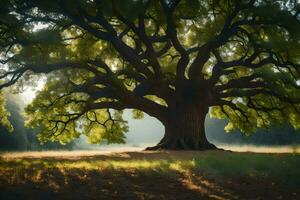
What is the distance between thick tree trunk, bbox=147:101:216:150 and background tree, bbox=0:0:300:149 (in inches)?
2.4

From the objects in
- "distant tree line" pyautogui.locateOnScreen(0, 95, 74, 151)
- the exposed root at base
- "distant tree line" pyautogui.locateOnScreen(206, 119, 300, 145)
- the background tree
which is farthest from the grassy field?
"distant tree line" pyautogui.locateOnScreen(206, 119, 300, 145)

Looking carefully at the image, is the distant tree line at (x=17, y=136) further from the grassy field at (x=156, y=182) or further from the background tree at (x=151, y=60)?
the grassy field at (x=156, y=182)

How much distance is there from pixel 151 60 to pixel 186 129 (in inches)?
202

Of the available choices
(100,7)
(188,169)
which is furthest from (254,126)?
(188,169)

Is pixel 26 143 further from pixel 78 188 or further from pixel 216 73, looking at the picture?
pixel 78 188

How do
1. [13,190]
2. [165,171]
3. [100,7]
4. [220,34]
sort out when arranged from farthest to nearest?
[220,34], [100,7], [165,171], [13,190]

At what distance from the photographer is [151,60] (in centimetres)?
2238

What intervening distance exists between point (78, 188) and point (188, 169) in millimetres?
4579

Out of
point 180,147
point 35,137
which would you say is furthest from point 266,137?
point 180,147

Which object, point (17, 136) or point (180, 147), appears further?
point (17, 136)

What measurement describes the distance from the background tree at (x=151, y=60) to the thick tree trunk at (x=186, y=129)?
60 mm

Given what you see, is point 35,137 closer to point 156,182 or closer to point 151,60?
point 151,60

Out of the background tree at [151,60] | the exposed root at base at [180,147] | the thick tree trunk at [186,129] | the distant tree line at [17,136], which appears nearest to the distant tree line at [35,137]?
the distant tree line at [17,136]

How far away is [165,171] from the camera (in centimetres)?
1230
